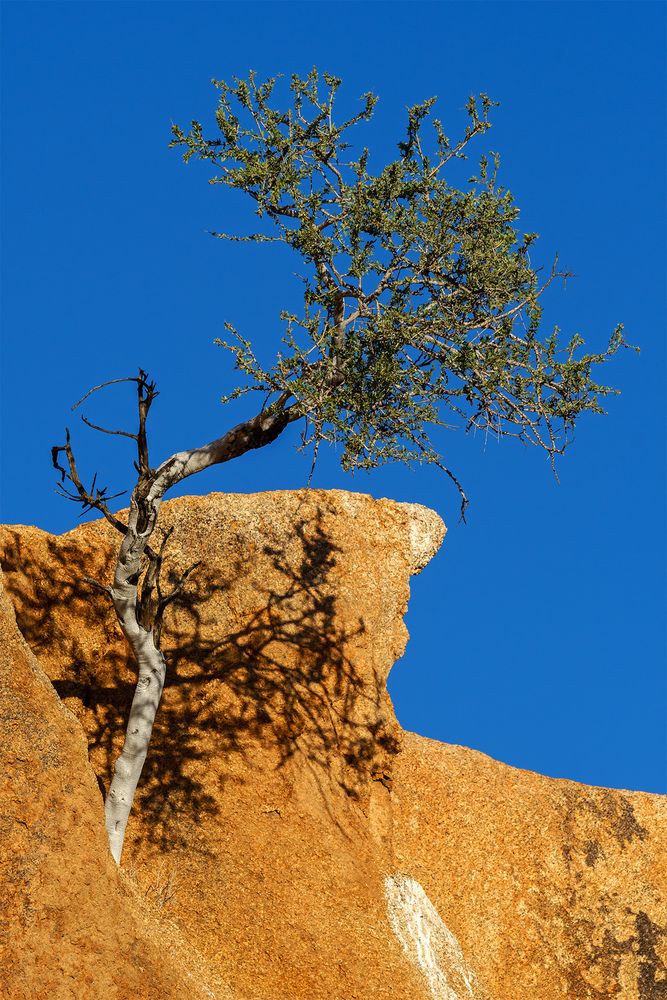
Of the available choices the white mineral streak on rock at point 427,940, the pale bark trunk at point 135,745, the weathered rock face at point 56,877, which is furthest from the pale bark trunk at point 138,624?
the white mineral streak on rock at point 427,940

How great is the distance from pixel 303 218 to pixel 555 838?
14285mm

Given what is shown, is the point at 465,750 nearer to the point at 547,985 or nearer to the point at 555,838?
the point at 555,838

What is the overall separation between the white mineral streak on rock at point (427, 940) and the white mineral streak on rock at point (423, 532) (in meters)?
7.46

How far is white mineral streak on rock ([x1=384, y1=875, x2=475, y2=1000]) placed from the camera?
22.6 meters

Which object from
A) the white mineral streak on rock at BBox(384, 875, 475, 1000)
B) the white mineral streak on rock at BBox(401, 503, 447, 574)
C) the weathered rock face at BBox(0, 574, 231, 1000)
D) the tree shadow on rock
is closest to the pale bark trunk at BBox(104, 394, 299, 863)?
the weathered rock face at BBox(0, 574, 231, 1000)

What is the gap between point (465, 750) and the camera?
2666cm

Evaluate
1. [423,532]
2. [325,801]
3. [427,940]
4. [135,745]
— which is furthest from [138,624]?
[423,532]

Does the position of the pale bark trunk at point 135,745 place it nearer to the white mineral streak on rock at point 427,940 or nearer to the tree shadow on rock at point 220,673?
the tree shadow on rock at point 220,673

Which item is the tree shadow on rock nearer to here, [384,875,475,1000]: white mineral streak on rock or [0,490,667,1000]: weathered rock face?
[0,490,667,1000]: weathered rock face

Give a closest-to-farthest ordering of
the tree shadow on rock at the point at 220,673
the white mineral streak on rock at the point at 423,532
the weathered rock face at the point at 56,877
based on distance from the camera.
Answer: the weathered rock face at the point at 56,877 → the tree shadow on rock at the point at 220,673 → the white mineral streak on rock at the point at 423,532

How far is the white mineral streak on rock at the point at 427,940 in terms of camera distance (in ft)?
74.1

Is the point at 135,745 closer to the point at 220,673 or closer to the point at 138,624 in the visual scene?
the point at 138,624

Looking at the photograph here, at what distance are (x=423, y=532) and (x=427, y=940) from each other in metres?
9.31

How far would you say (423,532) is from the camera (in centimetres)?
2847
